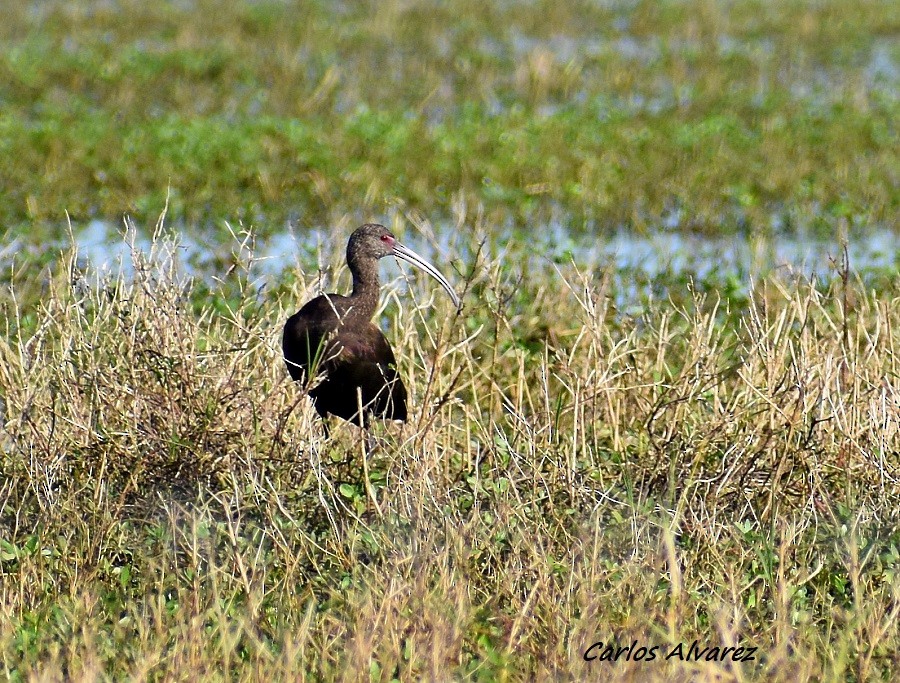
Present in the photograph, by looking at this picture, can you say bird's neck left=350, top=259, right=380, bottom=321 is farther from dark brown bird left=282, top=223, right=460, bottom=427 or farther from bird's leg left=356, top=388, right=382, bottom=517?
bird's leg left=356, top=388, right=382, bottom=517

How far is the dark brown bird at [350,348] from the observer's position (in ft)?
15.2

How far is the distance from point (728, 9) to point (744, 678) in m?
14.8

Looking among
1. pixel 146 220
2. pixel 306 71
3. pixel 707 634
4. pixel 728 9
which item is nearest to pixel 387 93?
pixel 306 71

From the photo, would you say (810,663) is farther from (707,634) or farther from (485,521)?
(485,521)

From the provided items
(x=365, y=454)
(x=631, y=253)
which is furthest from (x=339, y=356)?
(x=631, y=253)

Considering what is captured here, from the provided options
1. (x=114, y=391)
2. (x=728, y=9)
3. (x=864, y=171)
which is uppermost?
(x=728, y=9)

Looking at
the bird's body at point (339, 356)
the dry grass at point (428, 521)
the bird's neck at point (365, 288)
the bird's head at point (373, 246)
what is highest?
the bird's head at point (373, 246)

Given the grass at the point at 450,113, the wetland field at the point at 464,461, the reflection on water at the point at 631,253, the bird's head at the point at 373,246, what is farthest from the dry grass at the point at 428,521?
the grass at the point at 450,113

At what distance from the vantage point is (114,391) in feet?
15.0

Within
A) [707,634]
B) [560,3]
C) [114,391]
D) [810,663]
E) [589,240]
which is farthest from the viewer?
[560,3]

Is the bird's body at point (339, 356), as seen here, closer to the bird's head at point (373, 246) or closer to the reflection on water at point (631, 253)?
the bird's head at point (373, 246)

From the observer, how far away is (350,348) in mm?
4711

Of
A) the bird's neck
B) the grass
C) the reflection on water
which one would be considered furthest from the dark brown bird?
the grass

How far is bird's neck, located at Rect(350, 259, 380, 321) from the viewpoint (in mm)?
4914
